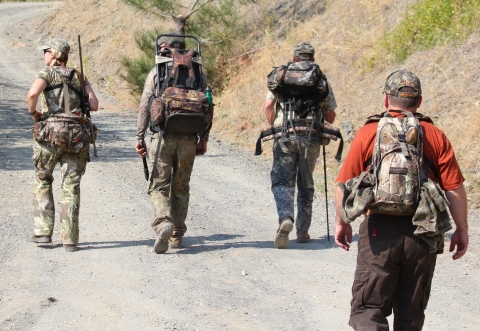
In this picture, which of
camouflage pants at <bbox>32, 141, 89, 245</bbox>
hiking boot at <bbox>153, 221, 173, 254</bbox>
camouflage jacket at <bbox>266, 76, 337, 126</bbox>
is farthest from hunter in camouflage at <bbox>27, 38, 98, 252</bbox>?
camouflage jacket at <bbox>266, 76, 337, 126</bbox>

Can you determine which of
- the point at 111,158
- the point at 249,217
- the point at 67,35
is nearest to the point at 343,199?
the point at 249,217

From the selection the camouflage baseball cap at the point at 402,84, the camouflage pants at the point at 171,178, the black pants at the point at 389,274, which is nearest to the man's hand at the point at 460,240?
the black pants at the point at 389,274

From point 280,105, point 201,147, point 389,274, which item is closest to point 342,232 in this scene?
point 389,274

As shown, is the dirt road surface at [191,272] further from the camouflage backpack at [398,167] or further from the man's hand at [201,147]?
the camouflage backpack at [398,167]

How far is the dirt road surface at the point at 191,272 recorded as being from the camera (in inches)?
221

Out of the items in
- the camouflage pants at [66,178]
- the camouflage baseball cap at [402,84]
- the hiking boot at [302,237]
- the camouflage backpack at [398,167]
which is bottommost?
the hiking boot at [302,237]

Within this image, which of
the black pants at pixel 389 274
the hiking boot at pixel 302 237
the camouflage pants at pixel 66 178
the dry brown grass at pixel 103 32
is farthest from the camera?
the dry brown grass at pixel 103 32

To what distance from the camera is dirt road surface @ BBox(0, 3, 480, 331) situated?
561cm

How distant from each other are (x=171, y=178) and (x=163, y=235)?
607mm

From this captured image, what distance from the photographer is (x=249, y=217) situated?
30.6 ft

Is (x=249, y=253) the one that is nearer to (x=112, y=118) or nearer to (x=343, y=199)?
(x=343, y=199)

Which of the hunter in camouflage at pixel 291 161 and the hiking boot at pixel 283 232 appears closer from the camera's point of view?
the hiking boot at pixel 283 232

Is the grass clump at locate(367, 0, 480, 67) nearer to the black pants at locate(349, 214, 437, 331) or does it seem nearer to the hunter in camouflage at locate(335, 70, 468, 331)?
the hunter in camouflage at locate(335, 70, 468, 331)

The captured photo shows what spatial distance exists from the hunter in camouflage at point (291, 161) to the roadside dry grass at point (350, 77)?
2.93 m
